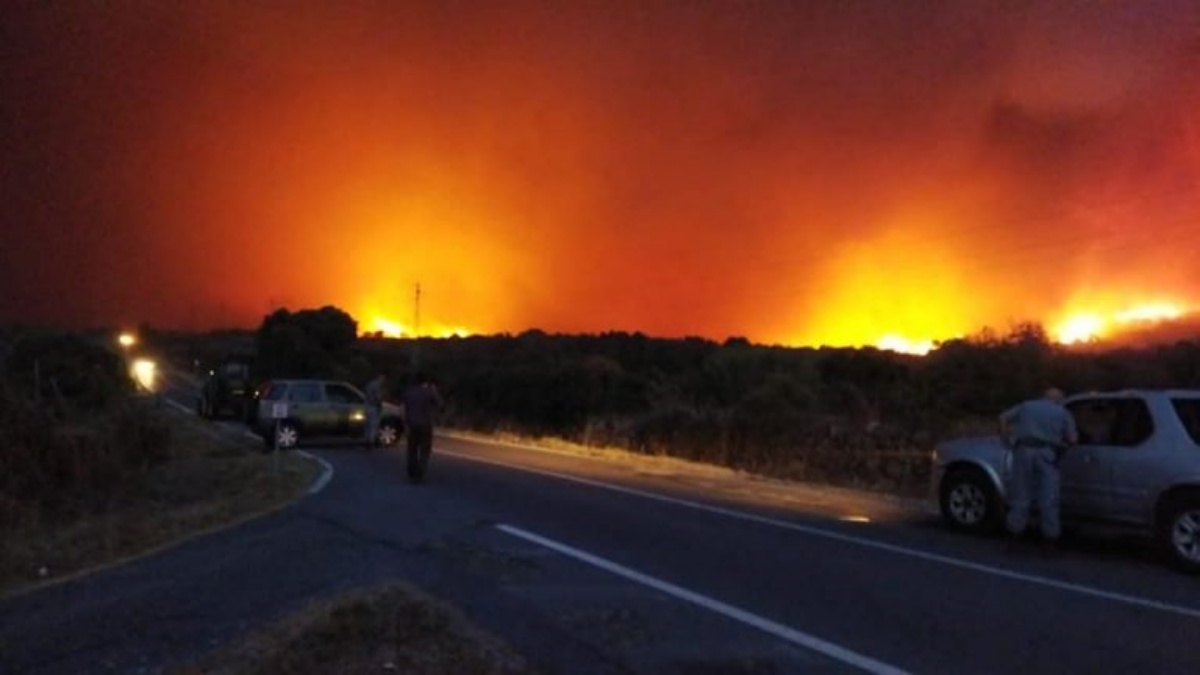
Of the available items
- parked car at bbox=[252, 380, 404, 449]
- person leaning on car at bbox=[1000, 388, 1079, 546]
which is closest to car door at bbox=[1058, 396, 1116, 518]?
person leaning on car at bbox=[1000, 388, 1079, 546]

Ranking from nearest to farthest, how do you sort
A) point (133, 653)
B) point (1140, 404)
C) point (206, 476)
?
point (133, 653), point (1140, 404), point (206, 476)

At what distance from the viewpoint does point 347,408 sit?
30609mm

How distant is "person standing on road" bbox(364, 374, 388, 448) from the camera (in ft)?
98.7

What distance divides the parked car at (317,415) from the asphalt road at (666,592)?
1363cm

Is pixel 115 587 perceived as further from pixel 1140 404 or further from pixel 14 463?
pixel 1140 404

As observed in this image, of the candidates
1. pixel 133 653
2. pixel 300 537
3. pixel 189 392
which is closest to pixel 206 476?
pixel 300 537

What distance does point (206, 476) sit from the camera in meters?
21.1

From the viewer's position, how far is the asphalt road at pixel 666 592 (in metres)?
7.68

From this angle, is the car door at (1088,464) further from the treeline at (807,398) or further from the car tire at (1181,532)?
the treeline at (807,398)

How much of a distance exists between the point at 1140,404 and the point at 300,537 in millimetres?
9221

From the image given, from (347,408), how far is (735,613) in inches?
899

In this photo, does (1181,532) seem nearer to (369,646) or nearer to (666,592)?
(666,592)

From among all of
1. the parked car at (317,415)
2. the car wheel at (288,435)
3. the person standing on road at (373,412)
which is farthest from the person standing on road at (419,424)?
the person standing on road at (373,412)

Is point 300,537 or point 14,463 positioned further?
point 14,463
